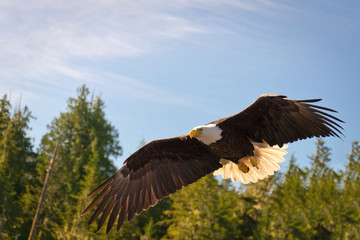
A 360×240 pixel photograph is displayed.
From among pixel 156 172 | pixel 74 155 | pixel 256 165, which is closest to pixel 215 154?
pixel 256 165

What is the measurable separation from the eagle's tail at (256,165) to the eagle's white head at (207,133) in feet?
2.89

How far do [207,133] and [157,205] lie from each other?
23967mm

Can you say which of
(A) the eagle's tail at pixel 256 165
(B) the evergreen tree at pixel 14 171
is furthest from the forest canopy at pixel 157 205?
(A) the eagle's tail at pixel 256 165

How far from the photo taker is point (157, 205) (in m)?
30.7

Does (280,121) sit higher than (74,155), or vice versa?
(74,155)

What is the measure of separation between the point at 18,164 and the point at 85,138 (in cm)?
651

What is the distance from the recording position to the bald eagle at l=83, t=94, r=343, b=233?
7.36 m

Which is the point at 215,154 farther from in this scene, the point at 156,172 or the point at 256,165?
the point at 156,172

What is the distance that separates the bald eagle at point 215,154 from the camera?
24.2 ft

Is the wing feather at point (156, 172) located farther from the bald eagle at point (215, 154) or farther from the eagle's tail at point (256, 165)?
the eagle's tail at point (256, 165)

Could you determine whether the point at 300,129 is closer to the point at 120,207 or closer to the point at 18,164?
the point at 120,207

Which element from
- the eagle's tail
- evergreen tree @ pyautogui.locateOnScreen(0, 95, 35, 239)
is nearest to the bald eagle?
the eagle's tail

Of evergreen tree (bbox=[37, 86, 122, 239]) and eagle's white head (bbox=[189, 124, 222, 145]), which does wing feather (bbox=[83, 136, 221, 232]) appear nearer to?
eagle's white head (bbox=[189, 124, 222, 145])

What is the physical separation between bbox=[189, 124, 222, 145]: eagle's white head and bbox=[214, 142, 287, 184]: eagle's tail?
0.88 meters
